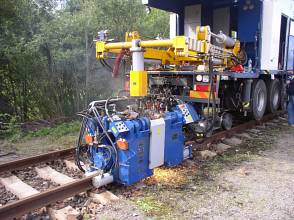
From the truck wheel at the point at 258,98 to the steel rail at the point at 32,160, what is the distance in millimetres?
4530

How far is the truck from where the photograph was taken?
4.52m

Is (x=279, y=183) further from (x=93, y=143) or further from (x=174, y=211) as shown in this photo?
(x=93, y=143)

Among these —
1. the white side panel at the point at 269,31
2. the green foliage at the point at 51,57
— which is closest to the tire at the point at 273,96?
the white side panel at the point at 269,31

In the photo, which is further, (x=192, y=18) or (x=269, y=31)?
(x=192, y=18)

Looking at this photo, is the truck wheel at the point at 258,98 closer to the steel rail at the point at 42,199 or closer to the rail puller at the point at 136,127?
the rail puller at the point at 136,127

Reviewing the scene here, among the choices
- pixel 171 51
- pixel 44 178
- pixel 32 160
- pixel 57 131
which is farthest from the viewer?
pixel 57 131

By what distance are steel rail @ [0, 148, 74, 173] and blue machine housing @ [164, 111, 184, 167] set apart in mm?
1845

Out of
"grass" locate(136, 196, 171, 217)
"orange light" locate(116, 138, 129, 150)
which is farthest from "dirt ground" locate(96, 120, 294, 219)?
"orange light" locate(116, 138, 129, 150)

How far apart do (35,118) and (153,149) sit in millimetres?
5439

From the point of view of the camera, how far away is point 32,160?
540 cm

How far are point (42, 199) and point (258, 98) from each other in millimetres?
6284

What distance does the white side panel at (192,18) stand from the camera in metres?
9.04

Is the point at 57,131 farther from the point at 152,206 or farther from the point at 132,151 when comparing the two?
the point at 152,206

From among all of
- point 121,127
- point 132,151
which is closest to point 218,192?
point 132,151
